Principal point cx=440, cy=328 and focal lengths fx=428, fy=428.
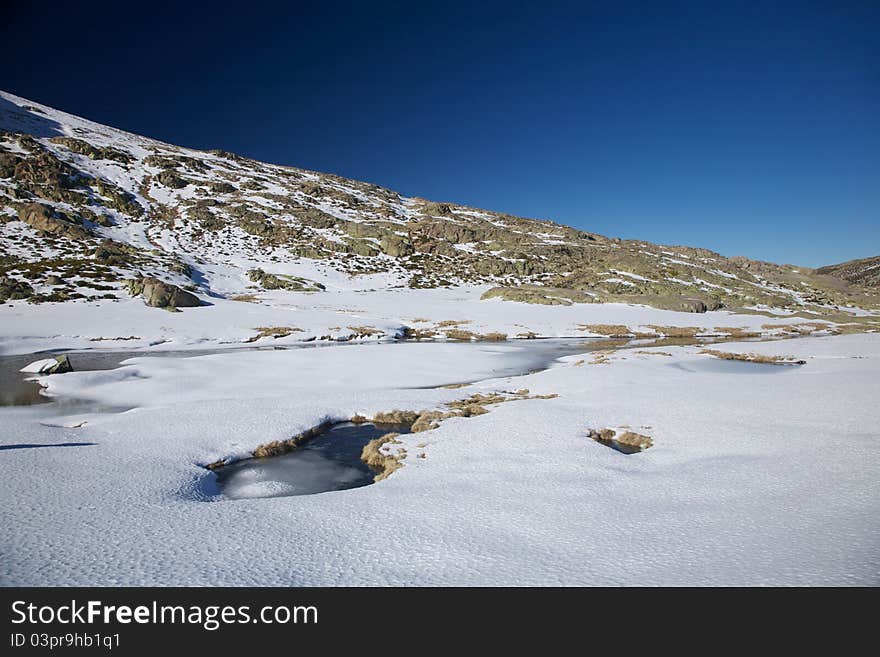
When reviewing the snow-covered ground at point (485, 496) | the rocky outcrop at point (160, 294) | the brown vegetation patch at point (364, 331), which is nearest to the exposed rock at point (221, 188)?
the rocky outcrop at point (160, 294)

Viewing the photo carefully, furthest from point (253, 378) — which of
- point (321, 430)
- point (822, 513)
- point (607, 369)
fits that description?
point (822, 513)

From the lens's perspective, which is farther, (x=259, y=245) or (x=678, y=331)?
(x=259, y=245)

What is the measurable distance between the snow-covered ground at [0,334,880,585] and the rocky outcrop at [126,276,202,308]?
29996 mm

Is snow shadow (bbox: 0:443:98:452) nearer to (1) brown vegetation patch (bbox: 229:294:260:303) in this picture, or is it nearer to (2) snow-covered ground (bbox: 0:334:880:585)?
(2) snow-covered ground (bbox: 0:334:880:585)

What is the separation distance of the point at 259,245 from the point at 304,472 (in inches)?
3399

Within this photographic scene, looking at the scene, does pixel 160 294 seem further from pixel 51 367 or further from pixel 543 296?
pixel 543 296

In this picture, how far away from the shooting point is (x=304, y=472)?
9984 millimetres

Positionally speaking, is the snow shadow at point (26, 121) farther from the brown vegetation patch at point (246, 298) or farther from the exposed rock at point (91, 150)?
the brown vegetation patch at point (246, 298)

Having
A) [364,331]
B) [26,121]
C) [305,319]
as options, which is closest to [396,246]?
[305,319]

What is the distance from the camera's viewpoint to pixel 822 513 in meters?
5.87

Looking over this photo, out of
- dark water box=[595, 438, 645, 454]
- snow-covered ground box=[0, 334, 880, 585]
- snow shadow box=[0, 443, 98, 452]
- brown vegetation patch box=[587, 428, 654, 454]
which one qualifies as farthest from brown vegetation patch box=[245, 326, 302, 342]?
dark water box=[595, 438, 645, 454]

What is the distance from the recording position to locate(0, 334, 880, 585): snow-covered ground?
15.4ft

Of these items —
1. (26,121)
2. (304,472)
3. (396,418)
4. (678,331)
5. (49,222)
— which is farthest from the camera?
(26,121)
